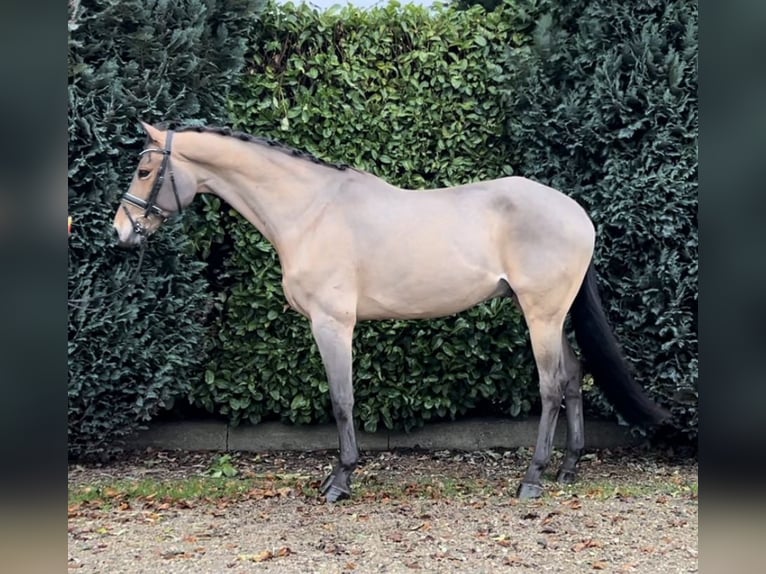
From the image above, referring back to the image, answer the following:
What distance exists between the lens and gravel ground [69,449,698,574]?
3.10 meters

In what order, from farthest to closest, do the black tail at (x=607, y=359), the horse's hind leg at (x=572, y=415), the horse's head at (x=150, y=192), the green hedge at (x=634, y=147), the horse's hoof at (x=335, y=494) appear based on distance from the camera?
A: the green hedge at (x=634, y=147) → the horse's hind leg at (x=572, y=415) → the black tail at (x=607, y=359) → the horse's hoof at (x=335, y=494) → the horse's head at (x=150, y=192)

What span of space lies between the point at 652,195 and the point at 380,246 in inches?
73.6

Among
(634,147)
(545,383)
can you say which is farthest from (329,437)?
(634,147)

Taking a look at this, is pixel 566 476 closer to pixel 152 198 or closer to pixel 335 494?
pixel 335 494

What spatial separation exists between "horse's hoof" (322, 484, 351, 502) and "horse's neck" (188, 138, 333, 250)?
4.63 feet

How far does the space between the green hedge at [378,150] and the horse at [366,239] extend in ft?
2.84

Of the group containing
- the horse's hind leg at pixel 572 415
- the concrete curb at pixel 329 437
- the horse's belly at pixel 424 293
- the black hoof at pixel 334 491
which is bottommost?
the concrete curb at pixel 329 437

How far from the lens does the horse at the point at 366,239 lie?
3.91m

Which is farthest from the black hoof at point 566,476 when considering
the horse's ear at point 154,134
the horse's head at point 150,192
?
the horse's ear at point 154,134

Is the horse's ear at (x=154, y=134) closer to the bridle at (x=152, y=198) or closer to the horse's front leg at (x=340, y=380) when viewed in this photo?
the bridle at (x=152, y=198)

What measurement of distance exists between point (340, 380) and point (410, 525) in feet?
2.82

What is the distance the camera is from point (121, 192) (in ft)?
15.0
